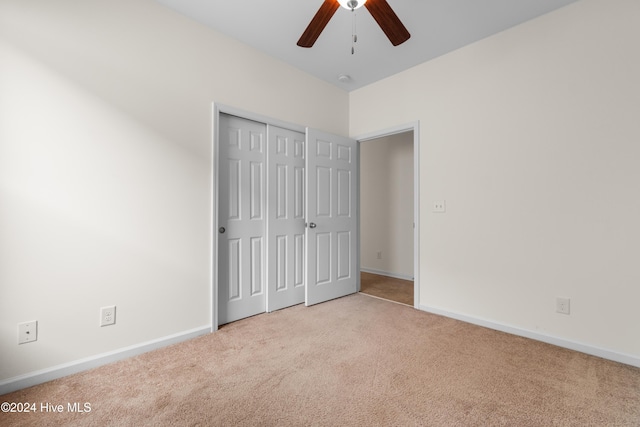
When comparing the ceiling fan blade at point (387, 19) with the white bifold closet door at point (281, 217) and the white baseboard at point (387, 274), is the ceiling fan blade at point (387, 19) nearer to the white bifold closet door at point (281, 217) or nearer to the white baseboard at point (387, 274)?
the white bifold closet door at point (281, 217)

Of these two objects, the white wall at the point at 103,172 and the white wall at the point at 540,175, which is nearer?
the white wall at the point at 103,172

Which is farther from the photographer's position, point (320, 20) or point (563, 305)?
point (563, 305)

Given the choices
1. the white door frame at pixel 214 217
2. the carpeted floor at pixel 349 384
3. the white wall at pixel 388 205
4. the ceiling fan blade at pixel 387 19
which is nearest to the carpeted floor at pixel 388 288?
the white wall at pixel 388 205

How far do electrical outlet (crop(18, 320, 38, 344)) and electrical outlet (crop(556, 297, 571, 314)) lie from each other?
3652mm

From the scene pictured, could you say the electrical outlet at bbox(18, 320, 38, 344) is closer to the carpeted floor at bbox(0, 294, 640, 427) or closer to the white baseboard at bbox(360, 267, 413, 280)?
the carpeted floor at bbox(0, 294, 640, 427)

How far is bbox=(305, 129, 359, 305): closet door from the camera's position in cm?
316

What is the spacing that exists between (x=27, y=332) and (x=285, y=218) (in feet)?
6.69

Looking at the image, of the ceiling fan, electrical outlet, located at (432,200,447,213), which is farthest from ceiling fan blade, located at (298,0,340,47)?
electrical outlet, located at (432,200,447,213)

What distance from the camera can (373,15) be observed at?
1676mm

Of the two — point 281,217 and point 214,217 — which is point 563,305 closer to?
point 281,217

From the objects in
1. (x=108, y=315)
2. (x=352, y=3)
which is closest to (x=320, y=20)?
(x=352, y=3)

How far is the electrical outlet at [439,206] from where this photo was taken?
2904mm

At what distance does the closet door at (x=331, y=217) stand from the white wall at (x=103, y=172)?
109cm

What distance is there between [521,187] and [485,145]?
0.49 metres
